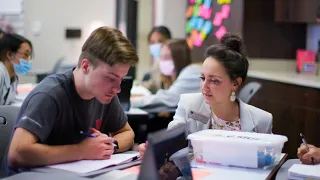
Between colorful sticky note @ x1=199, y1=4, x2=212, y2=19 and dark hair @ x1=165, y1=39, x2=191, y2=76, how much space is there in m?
2.05

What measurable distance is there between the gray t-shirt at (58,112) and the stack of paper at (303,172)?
839 mm

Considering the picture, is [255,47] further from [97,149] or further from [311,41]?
[97,149]

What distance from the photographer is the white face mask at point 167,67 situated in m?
4.20

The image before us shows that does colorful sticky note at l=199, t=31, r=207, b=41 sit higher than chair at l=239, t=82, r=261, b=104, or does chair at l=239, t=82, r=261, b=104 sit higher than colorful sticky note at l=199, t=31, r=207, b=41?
colorful sticky note at l=199, t=31, r=207, b=41

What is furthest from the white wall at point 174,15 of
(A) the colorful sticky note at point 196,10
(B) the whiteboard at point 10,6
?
(B) the whiteboard at point 10,6

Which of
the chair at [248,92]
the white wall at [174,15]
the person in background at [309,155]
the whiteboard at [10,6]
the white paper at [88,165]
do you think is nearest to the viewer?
the white paper at [88,165]

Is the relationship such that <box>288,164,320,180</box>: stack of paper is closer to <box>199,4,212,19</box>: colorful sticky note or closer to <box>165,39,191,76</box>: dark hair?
<box>165,39,191,76</box>: dark hair

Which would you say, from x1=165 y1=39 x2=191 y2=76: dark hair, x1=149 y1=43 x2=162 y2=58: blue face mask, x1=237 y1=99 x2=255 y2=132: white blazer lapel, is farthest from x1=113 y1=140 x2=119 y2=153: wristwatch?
x1=149 y1=43 x2=162 y2=58: blue face mask

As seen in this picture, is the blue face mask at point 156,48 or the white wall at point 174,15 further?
the white wall at point 174,15

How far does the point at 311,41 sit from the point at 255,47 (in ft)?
2.00

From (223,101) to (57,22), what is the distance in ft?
16.5

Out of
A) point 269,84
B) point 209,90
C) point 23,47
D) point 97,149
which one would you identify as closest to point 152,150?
point 97,149

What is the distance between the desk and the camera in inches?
74.3

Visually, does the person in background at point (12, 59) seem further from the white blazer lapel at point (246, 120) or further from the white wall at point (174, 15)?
the white wall at point (174, 15)
